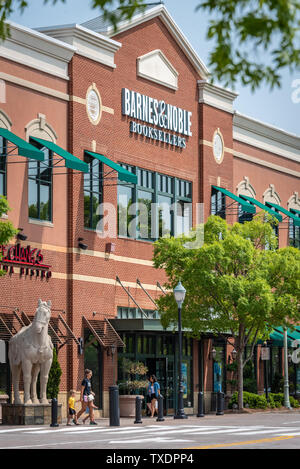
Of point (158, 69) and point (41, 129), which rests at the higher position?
point (158, 69)

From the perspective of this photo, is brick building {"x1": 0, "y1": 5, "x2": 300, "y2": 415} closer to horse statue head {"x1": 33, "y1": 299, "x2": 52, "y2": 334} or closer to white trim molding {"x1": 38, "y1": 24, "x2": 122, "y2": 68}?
white trim molding {"x1": 38, "y1": 24, "x2": 122, "y2": 68}

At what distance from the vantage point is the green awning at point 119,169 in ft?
121

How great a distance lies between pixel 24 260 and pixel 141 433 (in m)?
10.8

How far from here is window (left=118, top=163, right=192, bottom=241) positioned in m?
40.6

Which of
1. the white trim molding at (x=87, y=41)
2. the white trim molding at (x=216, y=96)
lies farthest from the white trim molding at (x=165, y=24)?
the white trim molding at (x=87, y=41)

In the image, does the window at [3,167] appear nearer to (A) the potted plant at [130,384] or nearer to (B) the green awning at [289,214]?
(A) the potted plant at [130,384]

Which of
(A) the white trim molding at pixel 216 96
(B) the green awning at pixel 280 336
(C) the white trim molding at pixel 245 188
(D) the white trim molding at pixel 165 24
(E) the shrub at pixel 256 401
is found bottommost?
(E) the shrub at pixel 256 401

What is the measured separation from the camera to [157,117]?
42594 mm

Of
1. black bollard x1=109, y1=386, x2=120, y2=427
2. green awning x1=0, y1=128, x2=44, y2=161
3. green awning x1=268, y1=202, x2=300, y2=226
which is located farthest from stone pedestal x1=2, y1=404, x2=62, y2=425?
green awning x1=268, y1=202, x2=300, y2=226

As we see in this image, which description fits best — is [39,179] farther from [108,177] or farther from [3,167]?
[108,177]

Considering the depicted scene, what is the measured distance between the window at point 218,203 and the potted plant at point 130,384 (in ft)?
32.7

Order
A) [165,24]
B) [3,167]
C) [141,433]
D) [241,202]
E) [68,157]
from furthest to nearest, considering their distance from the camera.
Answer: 1. [241,202]
2. [165,24]
3. [68,157]
4. [3,167]
5. [141,433]

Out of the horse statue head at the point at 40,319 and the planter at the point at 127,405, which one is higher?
the horse statue head at the point at 40,319

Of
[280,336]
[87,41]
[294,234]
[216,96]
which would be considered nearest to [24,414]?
[87,41]
